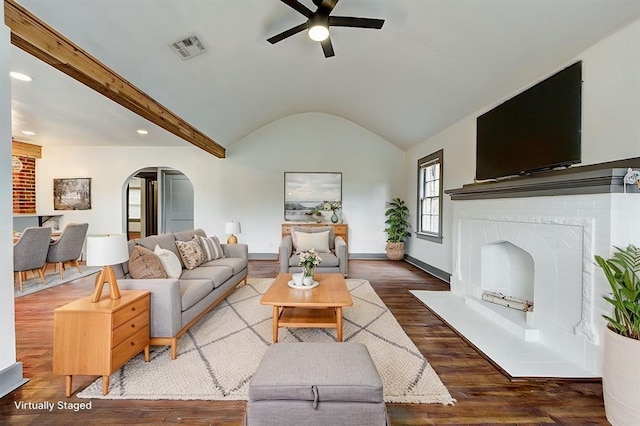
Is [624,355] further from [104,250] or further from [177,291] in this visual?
[104,250]

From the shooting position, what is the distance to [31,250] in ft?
13.7

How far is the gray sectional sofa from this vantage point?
2.30 metres

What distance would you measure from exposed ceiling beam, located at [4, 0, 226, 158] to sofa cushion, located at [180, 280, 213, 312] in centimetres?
208

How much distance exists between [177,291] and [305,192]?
4.65 meters

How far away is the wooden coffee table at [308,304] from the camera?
8.24ft

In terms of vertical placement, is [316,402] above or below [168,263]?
below

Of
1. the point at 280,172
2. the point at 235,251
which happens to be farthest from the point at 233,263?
the point at 280,172

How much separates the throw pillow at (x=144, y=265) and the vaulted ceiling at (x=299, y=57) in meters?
1.84

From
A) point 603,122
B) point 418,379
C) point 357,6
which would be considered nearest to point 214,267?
point 418,379

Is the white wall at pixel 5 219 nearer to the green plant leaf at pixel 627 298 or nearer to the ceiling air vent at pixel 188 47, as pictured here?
the ceiling air vent at pixel 188 47

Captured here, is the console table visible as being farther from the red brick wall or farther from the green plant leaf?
the red brick wall

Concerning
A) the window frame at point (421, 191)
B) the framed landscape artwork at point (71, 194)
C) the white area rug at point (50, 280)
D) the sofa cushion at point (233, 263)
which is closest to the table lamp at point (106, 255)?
the sofa cushion at point (233, 263)

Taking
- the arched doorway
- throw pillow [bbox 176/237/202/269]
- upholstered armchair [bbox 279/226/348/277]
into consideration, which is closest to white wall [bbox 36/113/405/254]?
the arched doorway

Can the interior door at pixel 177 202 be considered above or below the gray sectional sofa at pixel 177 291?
above
